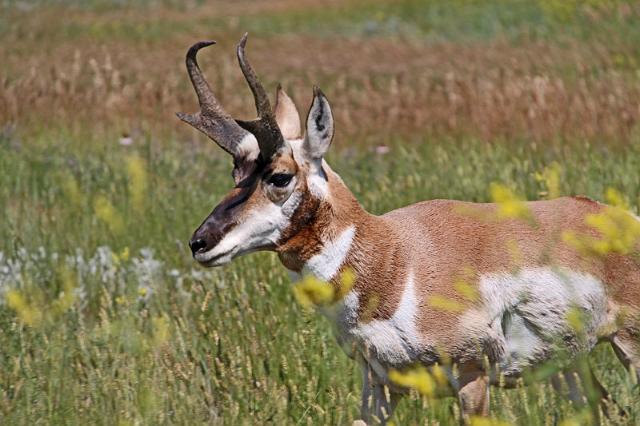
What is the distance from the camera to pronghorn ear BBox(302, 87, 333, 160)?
14.7 ft

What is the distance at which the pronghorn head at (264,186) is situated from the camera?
433 cm

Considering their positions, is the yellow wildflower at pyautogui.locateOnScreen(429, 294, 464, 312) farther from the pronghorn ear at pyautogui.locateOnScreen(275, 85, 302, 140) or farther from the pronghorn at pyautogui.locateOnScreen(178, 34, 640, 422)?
the pronghorn ear at pyautogui.locateOnScreen(275, 85, 302, 140)

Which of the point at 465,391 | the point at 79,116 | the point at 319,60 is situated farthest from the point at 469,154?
the point at 319,60

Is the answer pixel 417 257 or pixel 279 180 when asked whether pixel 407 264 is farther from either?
pixel 279 180

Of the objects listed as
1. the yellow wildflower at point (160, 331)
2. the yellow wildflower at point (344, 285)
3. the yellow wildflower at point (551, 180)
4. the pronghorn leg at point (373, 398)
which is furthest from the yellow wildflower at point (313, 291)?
the yellow wildflower at point (551, 180)

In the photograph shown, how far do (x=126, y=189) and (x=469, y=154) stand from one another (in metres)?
2.71

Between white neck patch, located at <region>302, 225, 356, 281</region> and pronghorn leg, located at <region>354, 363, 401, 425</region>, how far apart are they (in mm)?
407

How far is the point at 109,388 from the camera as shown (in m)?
4.73

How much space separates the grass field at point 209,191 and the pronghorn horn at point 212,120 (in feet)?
2.56

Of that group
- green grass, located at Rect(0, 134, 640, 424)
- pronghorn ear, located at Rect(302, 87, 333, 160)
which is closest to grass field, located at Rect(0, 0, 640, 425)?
green grass, located at Rect(0, 134, 640, 424)

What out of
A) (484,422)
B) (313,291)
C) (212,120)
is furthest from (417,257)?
(484,422)

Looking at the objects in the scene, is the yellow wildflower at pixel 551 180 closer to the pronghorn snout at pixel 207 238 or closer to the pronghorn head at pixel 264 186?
the pronghorn head at pixel 264 186

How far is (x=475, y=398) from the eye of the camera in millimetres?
4367

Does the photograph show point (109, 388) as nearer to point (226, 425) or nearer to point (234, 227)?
point (226, 425)
